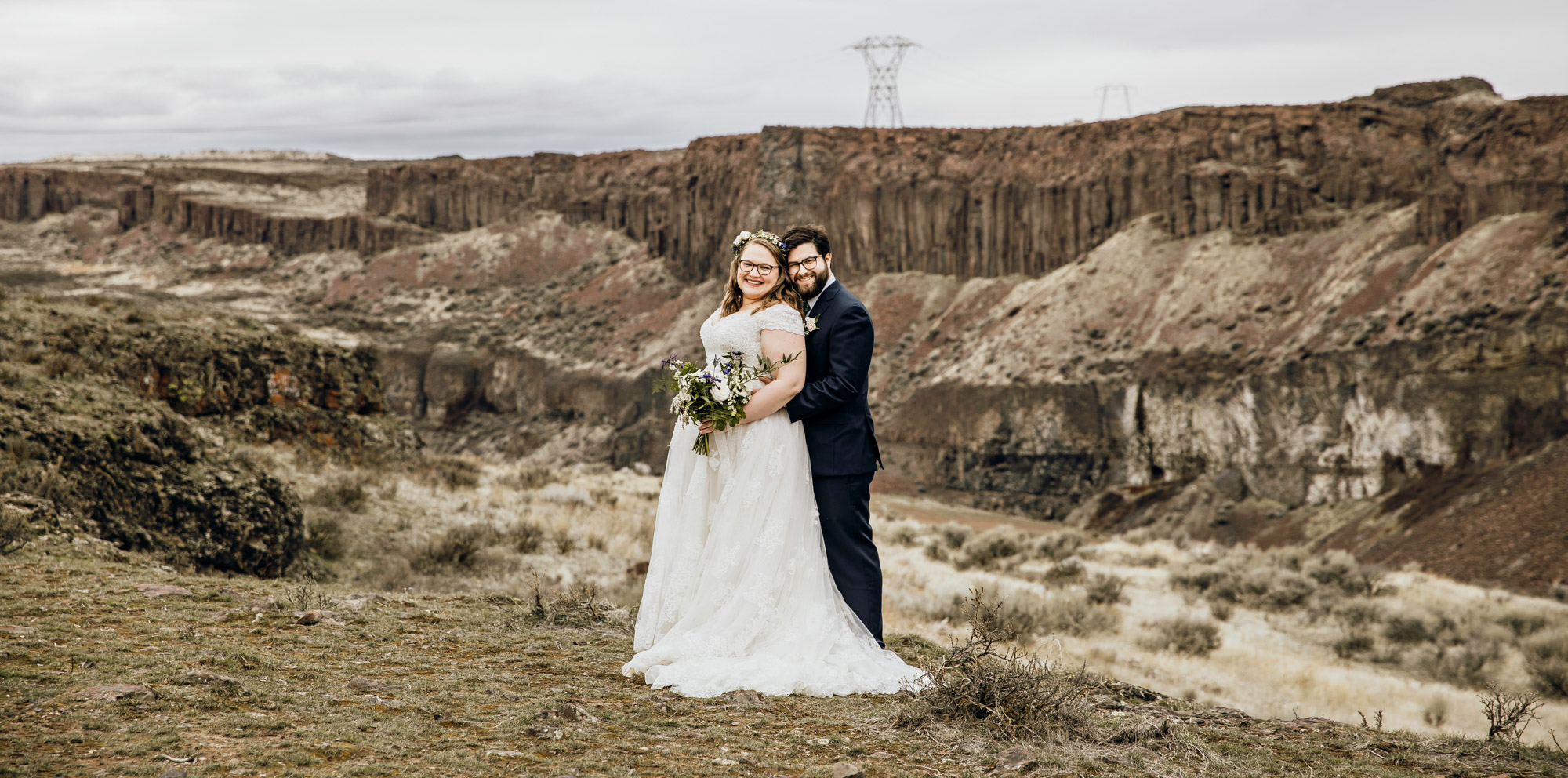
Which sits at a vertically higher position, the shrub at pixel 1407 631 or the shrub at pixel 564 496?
the shrub at pixel 564 496

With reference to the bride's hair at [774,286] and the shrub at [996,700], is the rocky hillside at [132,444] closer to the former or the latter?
the bride's hair at [774,286]

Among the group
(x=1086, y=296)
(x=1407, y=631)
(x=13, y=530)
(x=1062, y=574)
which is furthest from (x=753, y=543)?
(x=1086, y=296)

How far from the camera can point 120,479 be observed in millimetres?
8469

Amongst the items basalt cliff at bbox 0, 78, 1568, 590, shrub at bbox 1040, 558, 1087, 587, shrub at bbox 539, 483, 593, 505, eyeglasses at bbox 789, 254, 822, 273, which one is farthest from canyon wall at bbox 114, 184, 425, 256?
eyeglasses at bbox 789, 254, 822, 273

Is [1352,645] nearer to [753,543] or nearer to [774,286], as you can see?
[753,543]

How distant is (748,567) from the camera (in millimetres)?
5859

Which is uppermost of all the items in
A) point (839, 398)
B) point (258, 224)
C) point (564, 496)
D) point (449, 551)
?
point (258, 224)

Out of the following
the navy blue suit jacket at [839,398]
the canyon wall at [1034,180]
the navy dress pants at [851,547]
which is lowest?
the navy dress pants at [851,547]

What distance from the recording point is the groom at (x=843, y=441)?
592cm

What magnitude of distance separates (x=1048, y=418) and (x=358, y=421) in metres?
33.4

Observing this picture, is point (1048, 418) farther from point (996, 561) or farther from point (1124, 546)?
point (996, 561)

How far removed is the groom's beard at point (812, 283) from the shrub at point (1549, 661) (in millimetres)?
11414

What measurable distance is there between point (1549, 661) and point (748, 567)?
41.8 feet

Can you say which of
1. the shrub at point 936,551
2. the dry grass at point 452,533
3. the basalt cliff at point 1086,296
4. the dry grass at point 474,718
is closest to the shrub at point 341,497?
the dry grass at point 452,533
